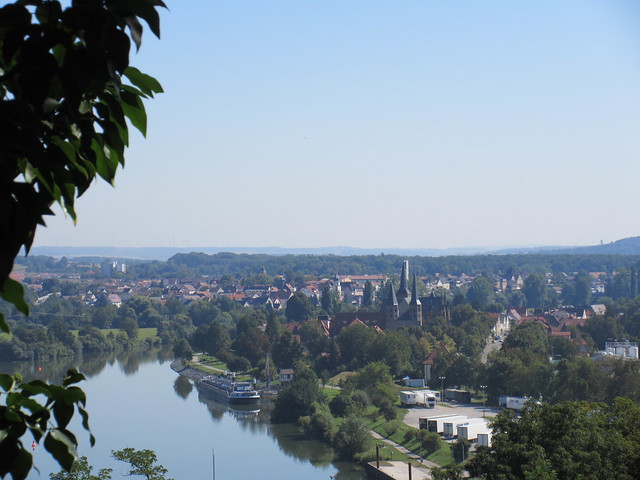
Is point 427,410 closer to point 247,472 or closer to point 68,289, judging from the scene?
point 247,472

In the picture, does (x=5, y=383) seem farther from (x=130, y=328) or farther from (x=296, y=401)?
(x=130, y=328)

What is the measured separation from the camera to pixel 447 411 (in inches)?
909

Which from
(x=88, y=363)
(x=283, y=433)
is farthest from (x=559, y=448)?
(x=88, y=363)

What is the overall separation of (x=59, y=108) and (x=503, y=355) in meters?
26.3

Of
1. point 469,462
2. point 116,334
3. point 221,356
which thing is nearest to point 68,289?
point 116,334

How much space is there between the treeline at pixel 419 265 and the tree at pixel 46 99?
3251 inches

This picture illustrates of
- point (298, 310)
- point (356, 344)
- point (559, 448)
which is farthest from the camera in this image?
point (298, 310)

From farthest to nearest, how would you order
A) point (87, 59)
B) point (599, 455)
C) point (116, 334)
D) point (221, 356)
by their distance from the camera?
point (116, 334)
point (221, 356)
point (599, 455)
point (87, 59)

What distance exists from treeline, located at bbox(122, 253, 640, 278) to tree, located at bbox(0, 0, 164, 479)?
3251 inches

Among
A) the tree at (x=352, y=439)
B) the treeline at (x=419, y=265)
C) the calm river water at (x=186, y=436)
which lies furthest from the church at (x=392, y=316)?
the treeline at (x=419, y=265)

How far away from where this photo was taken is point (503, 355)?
2659 cm

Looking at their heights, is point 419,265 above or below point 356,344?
above

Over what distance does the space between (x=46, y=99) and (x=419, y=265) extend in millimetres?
97867

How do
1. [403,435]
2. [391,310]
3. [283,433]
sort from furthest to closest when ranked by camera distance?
[391,310] → [283,433] → [403,435]
